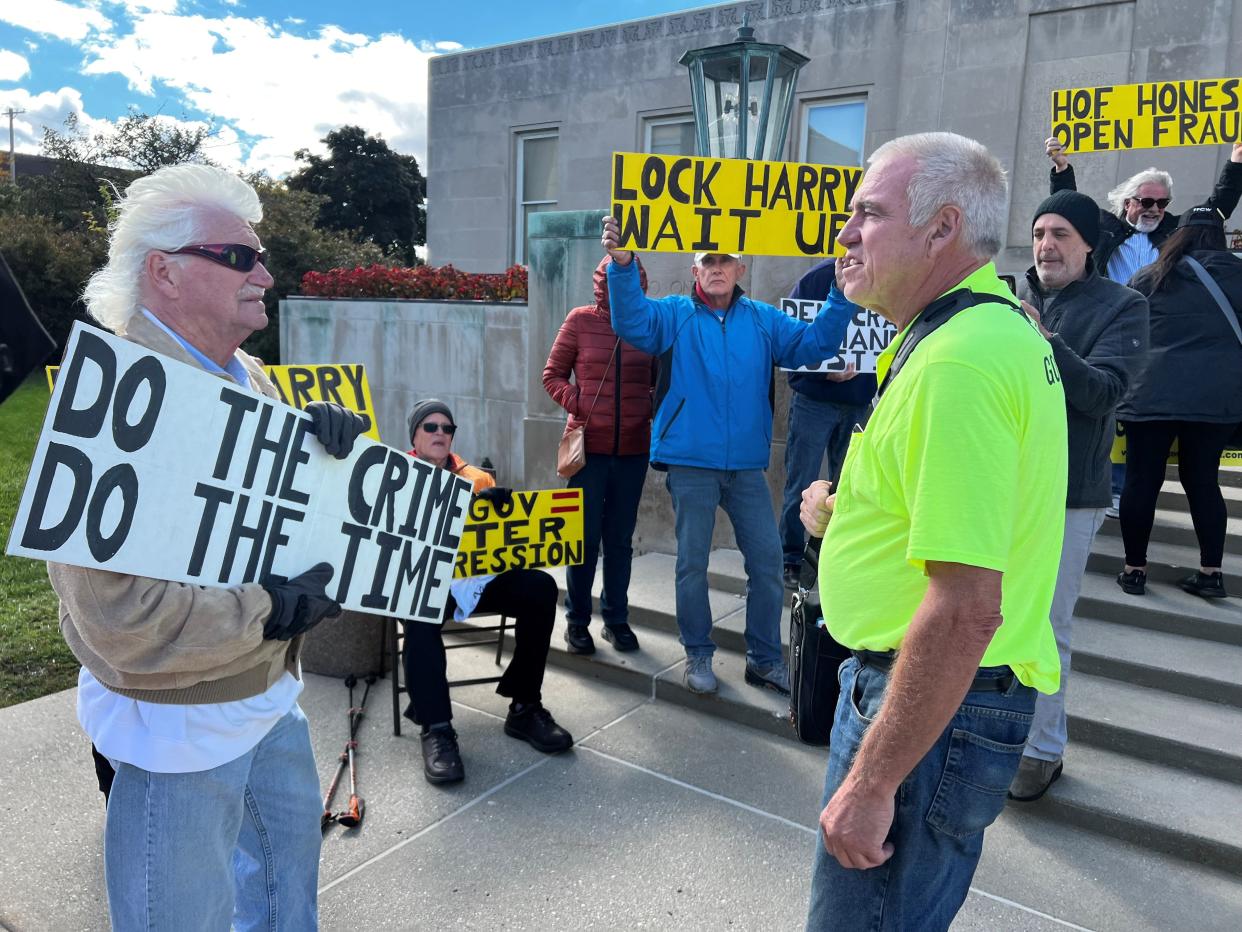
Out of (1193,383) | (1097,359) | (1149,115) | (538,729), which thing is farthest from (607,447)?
(1149,115)

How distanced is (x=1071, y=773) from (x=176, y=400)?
135 inches

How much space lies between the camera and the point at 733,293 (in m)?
4.18

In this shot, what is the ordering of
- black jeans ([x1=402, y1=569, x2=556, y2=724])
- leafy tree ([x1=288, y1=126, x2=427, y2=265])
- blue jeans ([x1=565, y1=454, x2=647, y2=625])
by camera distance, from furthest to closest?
leafy tree ([x1=288, y1=126, x2=427, y2=265]) < blue jeans ([x1=565, y1=454, x2=647, y2=625]) < black jeans ([x1=402, y1=569, x2=556, y2=724])

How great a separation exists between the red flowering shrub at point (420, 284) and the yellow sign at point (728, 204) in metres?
4.02

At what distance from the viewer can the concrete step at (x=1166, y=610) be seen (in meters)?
4.21

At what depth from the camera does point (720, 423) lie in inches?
159

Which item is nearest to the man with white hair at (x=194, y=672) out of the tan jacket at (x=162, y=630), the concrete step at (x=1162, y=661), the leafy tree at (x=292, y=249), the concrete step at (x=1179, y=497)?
the tan jacket at (x=162, y=630)

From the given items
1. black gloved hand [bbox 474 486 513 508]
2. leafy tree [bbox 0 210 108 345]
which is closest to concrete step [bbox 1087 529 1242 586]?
black gloved hand [bbox 474 486 513 508]

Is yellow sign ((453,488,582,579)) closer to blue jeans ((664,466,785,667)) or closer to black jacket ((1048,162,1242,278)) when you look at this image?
blue jeans ((664,466,785,667))

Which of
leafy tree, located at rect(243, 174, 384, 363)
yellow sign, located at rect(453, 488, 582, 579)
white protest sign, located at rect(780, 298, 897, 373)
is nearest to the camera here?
yellow sign, located at rect(453, 488, 582, 579)

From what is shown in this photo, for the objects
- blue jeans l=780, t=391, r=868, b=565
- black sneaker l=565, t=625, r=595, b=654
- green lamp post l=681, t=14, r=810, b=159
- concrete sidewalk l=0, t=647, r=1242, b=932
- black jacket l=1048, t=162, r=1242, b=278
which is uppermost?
green lamp post l=681, t=14, r=810, b=159

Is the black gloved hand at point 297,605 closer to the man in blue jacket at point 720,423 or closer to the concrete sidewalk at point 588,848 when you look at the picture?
the concrete sidewalk at point 588,848

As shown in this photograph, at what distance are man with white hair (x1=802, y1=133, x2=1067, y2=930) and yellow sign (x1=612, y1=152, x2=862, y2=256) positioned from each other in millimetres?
2499

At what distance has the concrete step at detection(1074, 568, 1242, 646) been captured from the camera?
4207 mm
